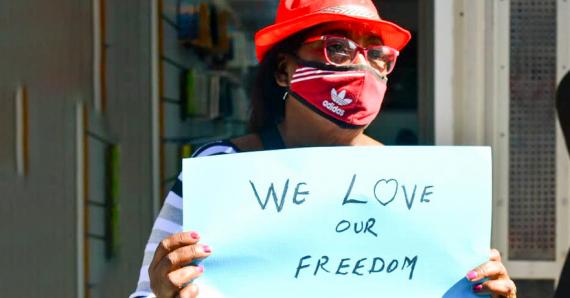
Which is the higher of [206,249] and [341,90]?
[341,90]

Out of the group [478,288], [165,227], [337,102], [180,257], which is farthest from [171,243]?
[478,288]

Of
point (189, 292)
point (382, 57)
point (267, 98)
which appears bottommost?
point (189, 292)

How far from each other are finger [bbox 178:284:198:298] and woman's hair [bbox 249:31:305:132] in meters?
0.41

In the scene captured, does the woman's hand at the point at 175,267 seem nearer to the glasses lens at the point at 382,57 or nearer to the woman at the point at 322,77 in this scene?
the woman at the point at 322,77

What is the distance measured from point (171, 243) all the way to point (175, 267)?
4 centimetres

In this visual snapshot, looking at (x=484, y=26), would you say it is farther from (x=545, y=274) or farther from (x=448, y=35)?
(x=545, y=274)

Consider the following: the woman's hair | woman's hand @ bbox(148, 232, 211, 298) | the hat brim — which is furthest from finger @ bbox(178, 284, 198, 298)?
the hat brim

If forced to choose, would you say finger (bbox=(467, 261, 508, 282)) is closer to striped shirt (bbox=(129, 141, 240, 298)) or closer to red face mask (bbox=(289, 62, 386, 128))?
red face mask (bbox=(289, 62, 386, 128))

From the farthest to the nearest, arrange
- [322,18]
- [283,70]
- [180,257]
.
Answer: [283,70]
[322,18]
[180,257]

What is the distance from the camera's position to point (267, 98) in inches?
78.1

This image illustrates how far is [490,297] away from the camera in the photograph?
5.53 feet

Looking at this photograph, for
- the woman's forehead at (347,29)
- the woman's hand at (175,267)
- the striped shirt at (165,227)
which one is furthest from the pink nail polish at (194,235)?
the woman's forehead at (347,29)

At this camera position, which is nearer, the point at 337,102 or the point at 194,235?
the point at 194,235

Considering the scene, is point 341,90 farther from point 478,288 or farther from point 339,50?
point 478,288
